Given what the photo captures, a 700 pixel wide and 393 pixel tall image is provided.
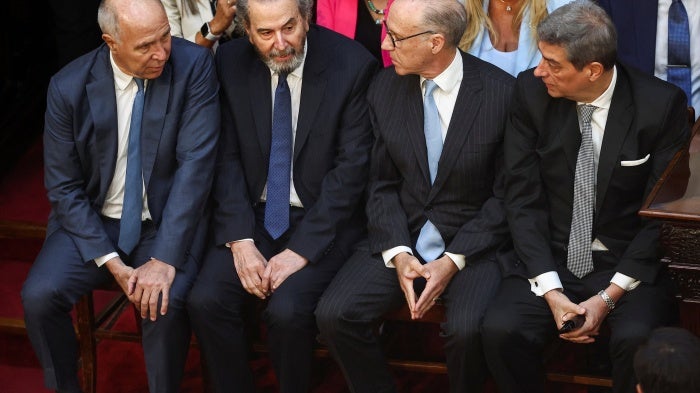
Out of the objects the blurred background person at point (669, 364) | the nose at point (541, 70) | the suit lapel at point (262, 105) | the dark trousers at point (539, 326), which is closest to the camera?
the blurred background person at point (669, 364)

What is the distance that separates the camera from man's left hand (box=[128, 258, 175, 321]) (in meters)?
3.78

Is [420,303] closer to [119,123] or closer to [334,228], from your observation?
[334,228]

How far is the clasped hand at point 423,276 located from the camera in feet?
12.0

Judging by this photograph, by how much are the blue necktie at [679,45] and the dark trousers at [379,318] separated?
929mm

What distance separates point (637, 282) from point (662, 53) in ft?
2.91

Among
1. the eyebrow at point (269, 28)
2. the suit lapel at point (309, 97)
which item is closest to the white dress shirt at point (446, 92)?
the suit lapel at point (309, 97)

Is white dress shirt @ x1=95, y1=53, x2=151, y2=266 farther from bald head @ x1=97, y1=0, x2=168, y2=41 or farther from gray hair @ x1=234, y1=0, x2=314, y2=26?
gray hair @ x1=234, y1=0, x2=314, y2=26

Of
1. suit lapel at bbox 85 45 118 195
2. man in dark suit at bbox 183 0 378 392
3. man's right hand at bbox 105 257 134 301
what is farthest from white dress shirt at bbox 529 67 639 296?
suit lapel at bbox 85 45 118 195

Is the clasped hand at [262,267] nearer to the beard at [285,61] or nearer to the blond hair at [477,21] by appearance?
the beard at [285,61]

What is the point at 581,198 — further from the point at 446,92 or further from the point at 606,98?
the point at 446,92

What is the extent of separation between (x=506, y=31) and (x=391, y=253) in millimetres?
919

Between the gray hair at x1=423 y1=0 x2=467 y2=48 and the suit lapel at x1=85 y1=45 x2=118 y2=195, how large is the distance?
108cm

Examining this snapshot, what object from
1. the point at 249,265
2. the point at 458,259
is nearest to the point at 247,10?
the point at 249,265

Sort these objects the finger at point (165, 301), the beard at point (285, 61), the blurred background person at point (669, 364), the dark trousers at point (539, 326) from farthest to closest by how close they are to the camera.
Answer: the beard at point (285, 61), the finger at point (165, 301), the dark trousers at point (539, 326), the blurred background person at point (669, 364)
